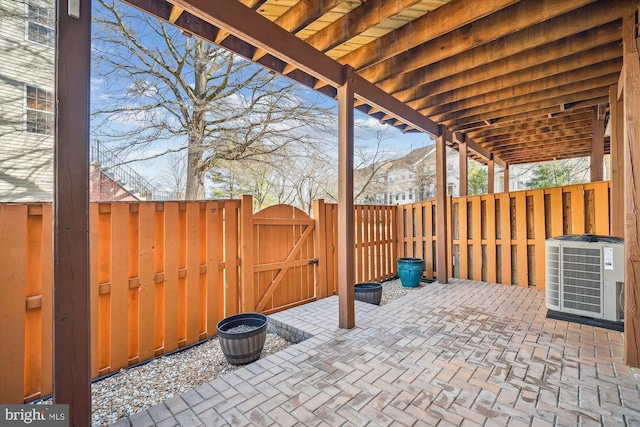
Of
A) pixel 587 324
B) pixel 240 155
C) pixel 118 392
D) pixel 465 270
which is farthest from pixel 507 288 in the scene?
pixel 240 155

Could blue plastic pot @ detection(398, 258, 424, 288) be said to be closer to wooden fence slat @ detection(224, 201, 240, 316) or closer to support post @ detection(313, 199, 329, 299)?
support post @ detection(313, 199, 329, 299)

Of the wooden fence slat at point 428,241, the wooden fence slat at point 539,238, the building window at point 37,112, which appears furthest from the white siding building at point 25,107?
the wooden fence slat at point 539,238

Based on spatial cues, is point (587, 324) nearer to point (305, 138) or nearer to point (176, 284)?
point (176, 284)

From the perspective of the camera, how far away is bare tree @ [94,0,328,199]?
6211mm

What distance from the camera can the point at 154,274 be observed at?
284 cm

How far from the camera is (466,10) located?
2.60 m

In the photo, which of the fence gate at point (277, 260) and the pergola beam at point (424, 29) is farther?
the fence gate at point (277, 260)

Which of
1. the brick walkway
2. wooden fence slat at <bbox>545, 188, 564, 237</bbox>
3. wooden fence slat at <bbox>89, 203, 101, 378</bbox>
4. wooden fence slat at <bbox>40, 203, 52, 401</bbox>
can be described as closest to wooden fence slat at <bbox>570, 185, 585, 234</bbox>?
wooden fence slat at <bbox>545, 188, 564, 237</bbox>

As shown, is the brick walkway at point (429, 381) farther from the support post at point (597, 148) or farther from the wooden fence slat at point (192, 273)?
the support post at point (597, 148)

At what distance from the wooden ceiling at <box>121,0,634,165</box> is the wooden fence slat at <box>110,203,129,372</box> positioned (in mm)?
1837

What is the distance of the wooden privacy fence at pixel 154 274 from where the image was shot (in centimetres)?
206

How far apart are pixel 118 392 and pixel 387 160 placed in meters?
12.9
